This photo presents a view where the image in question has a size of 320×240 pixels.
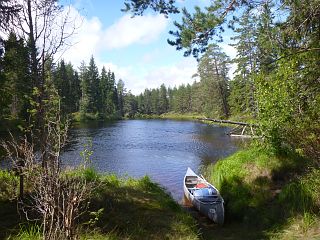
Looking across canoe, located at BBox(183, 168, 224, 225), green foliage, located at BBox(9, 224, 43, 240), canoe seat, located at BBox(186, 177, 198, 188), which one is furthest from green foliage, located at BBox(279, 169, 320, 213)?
green foliage, located at BBox(9, 224, 43, 240)

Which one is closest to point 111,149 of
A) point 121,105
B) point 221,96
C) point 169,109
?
point 221,96

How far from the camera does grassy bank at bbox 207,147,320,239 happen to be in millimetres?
9695

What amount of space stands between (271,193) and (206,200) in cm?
253

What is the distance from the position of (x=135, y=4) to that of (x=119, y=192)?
6096mm

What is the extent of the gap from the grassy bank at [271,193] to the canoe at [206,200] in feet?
1.63

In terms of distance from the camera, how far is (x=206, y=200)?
557 inches

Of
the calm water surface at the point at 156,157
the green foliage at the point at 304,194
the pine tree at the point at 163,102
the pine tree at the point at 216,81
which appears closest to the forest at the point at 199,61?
the green foliage at the point at 304,194

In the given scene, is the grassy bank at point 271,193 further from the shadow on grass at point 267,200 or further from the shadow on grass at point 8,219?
the shadow on grass at point 8,219

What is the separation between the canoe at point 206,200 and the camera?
42.8 ft

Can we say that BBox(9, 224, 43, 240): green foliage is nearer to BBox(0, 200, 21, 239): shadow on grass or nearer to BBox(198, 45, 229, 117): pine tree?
BBox(0, 200, 21, 239): shadow on grass

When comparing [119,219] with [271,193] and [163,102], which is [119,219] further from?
[163,102]

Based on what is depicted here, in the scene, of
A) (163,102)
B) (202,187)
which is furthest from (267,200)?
(163,102)

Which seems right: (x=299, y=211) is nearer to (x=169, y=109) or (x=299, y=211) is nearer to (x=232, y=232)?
(x=232, y=232)

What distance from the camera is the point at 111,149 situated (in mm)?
35250
